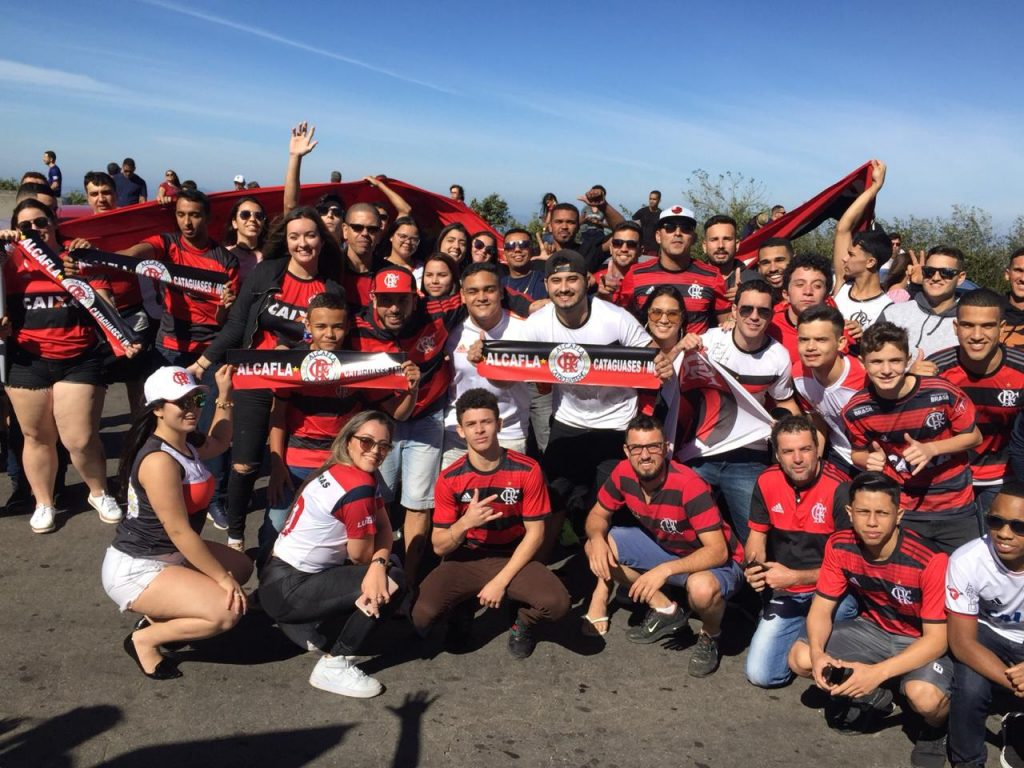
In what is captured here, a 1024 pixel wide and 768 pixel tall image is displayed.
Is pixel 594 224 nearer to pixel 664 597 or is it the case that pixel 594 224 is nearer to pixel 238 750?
pixel 664 597

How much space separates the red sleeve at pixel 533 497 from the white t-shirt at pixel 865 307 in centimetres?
273

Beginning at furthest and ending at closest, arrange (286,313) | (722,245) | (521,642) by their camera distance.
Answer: (722,245) < (286,313) < (521,642)

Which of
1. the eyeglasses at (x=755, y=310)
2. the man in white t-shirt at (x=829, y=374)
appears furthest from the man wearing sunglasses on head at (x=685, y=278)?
the man in white t-shirt at (x=829, y=374)

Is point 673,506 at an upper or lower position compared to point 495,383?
lower

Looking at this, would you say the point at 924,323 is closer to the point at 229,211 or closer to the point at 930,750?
the point at 930,750

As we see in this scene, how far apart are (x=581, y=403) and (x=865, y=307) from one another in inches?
89.2

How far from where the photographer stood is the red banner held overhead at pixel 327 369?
5199mm

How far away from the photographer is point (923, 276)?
5.74 m

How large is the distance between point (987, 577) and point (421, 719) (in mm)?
2793

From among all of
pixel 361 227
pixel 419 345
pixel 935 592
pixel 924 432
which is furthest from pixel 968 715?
pixel 361 227

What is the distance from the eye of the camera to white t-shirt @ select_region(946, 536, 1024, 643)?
381 centimetres

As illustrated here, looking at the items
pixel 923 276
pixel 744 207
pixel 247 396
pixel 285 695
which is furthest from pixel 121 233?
pixel 744 207

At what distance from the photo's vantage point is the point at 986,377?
486 centimetres

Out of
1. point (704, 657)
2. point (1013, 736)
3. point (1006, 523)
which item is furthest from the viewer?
point (704, 657)
